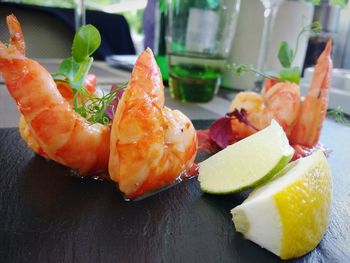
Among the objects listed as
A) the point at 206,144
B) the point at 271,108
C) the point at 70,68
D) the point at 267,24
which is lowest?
the point at 206,144

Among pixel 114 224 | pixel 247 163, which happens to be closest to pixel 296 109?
pixel 247 163

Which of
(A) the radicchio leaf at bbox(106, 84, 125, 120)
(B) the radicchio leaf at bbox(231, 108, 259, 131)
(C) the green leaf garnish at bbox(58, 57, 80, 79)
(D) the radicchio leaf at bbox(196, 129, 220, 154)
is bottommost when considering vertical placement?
(D) the radicchio leaf at bbox(196, 129, 220, 154)

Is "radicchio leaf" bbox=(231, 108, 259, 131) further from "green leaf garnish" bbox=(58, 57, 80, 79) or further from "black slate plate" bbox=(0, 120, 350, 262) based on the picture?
"green leaf garnish" bbox=(58, 57, 80, 79)

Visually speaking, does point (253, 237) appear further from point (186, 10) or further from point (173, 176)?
point (186, 10)

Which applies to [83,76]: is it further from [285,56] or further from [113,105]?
[285,56]

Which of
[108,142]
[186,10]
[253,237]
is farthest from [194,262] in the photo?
[186,10]

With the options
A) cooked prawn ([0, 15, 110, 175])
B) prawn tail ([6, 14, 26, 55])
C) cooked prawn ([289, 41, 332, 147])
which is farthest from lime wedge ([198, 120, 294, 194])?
prawn tail ([6, 14, 26, 55])

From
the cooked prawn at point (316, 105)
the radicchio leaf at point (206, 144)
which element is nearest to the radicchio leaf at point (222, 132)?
the radicchio leaf at point (206, 144)
